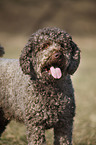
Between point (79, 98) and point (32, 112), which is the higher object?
point (79, 98)

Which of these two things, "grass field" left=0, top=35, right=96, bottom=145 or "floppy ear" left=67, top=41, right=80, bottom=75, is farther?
"grass field" left=0, top=35, right=96, bottom=145

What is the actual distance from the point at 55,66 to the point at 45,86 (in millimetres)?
356

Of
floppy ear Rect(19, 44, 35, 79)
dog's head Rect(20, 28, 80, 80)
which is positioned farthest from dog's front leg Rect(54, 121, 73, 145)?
floppy ear Rect(19, 44, 35, 79)

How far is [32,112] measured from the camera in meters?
3.12

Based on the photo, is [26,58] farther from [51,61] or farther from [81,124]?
[81,124]

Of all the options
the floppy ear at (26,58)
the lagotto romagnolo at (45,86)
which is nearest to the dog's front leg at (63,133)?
the lagotto romagnolo at (45,86)

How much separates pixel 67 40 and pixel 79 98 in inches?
207

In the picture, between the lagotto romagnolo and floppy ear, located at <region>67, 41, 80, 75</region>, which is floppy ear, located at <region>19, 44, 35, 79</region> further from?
floppy ear, located at <region>67, 41, 80, 75</region>

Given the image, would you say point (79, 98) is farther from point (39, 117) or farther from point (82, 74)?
point (39, 117)

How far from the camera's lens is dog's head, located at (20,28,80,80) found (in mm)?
2865

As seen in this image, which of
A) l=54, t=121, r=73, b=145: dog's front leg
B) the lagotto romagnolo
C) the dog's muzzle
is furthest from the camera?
l=54, t=121, r=73, b=145: dog's front leg

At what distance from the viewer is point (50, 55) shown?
2.83m

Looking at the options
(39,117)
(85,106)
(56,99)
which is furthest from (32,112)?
(85,106)

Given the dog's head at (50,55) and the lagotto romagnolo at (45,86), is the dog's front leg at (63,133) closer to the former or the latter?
the lagotto romagnolo at (45,86)
